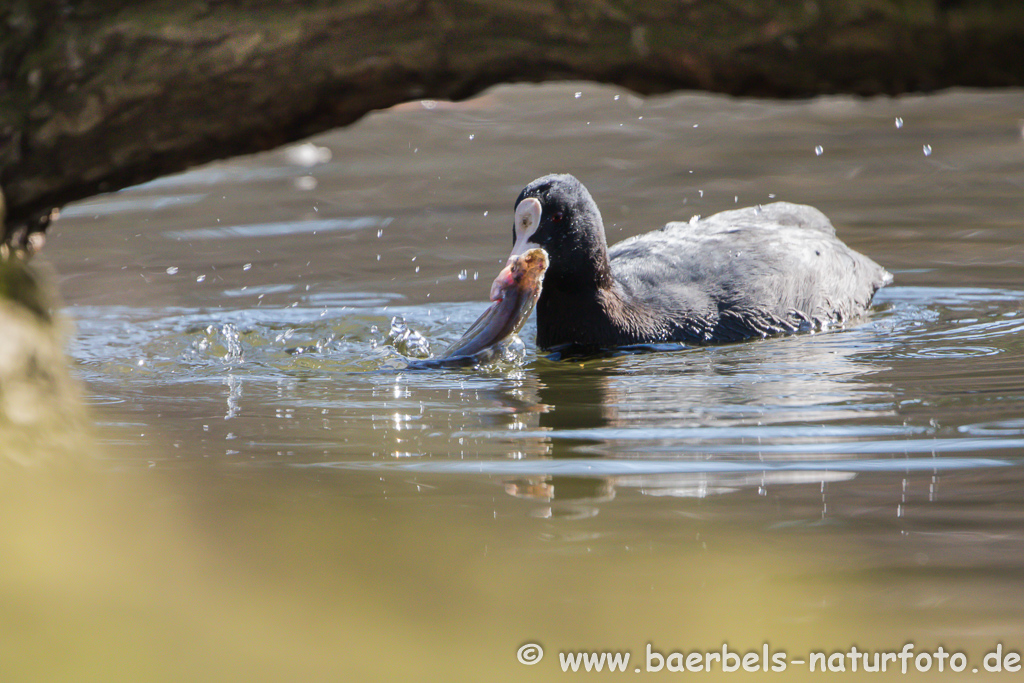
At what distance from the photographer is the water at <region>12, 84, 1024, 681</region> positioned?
1.74 m

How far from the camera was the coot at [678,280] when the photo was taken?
5559 mm

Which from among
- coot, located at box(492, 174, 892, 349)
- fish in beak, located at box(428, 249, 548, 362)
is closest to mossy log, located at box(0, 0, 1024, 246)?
fish in beak, located at box(428, 249, 548, 362)

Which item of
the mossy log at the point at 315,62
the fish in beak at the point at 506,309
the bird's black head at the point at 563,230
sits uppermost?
the mossy log at the point at 315,62

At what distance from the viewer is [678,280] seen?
5914 mm

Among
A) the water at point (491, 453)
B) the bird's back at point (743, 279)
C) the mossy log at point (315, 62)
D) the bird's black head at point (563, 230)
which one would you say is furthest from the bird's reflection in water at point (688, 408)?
the mossy log at point (315, 62)

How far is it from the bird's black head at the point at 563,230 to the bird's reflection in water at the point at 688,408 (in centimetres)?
46

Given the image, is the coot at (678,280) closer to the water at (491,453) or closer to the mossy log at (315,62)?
the water at (491,453)

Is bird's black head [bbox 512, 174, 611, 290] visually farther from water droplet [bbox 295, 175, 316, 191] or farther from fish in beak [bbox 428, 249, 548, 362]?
water droplet [bbox 295, 175, 316, 191]

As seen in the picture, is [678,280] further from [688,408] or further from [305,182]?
[305,182]

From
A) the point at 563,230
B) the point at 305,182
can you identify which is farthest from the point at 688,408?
the point at 305,182

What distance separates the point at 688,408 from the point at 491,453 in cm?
84

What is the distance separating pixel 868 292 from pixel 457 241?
268 centimetres

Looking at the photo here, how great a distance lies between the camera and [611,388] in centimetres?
473

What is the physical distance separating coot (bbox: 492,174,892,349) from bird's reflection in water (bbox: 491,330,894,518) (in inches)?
8.3
